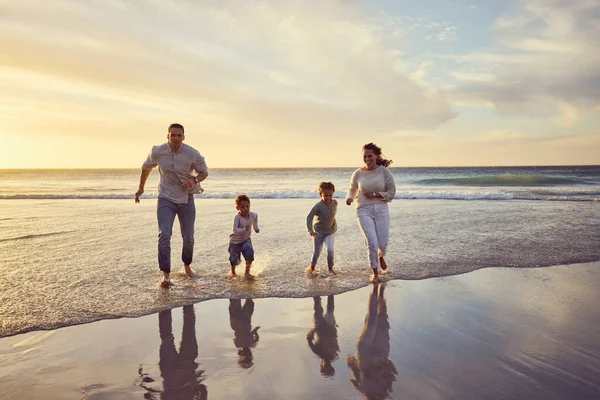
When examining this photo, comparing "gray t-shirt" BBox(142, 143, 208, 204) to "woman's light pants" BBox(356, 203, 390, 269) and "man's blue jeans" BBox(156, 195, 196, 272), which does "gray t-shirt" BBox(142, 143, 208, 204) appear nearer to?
"man's blue jeans" BBox(156, 195, 196, 272)

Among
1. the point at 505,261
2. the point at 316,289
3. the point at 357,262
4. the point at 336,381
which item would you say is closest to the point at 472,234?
the point at 505,261

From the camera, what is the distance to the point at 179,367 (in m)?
3.38

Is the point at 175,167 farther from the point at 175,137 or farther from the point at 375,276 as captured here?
the point at 375,276

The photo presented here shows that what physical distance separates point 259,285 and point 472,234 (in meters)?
6.49

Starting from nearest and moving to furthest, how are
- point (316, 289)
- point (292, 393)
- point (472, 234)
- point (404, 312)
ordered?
point (292, 393)
point (404, 312)
point (316, 289)
point (472, 234)

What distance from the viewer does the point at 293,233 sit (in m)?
10.6

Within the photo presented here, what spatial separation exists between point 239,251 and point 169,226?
1150 mm

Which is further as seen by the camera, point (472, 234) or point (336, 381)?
point (472, 234)

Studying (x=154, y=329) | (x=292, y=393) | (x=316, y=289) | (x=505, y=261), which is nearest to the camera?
(x=292, y=393)

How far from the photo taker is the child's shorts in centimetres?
655

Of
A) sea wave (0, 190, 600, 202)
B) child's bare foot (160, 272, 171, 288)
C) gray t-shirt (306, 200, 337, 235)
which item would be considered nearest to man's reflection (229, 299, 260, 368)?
child's bare foot (160, 272, 171, 288)

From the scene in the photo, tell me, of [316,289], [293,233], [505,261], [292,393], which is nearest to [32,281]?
[316,289]

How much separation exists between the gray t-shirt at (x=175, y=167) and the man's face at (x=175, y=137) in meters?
0.12

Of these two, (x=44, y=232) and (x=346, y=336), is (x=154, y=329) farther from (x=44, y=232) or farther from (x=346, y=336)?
(x=44, y=232)
